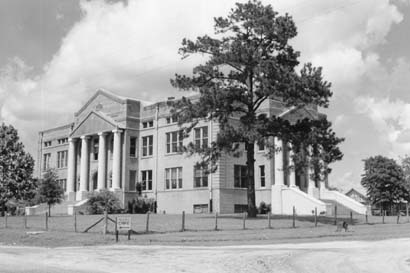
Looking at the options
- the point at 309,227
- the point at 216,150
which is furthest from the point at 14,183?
the point at 309,227

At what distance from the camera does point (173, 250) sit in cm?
2120

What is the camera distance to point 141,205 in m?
57.6

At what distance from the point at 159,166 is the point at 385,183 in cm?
2701

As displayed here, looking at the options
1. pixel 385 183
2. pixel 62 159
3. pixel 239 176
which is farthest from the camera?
pixel 62 159

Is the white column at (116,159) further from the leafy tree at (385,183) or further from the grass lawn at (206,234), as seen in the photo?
the leafy tree at (385,183)

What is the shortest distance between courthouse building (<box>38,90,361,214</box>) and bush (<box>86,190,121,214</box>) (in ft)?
15.5

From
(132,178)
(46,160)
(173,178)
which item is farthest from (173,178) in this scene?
(46,160)

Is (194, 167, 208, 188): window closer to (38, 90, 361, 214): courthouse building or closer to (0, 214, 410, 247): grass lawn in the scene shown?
(38, 90, 361, 214): courthouse building

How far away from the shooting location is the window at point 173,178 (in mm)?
56938

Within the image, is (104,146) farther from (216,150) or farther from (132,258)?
(132,258)

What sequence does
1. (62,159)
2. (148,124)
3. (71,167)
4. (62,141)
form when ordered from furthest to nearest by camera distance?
(62,141), (62,159), (71,167), (148,124)

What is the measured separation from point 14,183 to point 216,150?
2554cm

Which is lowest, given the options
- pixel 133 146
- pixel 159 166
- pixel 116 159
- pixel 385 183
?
pixel 385 183

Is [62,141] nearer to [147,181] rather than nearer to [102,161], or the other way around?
[102,161]
